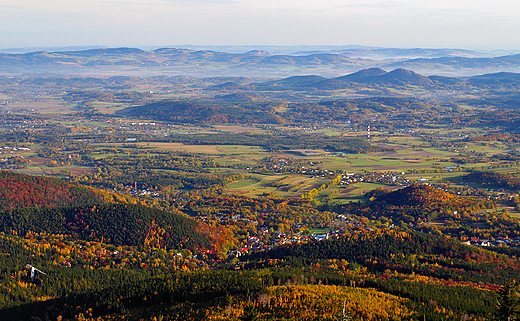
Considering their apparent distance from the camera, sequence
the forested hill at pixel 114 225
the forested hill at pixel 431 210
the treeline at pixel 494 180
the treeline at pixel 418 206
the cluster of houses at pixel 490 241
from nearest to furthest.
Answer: the cluster of houses at pixel 490 241, the forested hill at pixel 114 225, the forested hill at pixel 431 210, the treeline at pixel 418 206, the treeline at pixel 494 180

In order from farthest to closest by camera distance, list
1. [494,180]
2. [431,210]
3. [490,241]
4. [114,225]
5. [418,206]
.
→ [494,180], [418,206], [431,210], [114,225], [490,241]

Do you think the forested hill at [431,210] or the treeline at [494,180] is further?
the treeline at [494,180]

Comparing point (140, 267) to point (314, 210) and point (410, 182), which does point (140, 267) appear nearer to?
point (314, 210)

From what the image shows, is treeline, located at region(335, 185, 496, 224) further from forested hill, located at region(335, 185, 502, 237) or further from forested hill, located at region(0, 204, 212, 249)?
forested hill, located at region(0, 204, 212, 249)

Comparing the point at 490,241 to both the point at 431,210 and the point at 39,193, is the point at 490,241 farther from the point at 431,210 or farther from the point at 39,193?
the point at 39,193

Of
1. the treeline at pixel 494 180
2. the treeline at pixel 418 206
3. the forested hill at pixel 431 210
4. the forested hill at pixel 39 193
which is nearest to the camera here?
the forested hill at pixel 431 210

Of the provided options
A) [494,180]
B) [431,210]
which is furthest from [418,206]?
[494,180]

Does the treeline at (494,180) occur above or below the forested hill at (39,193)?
below

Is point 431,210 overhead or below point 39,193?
below

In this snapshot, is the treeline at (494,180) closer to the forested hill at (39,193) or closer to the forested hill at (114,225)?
the forested hill at (114,225)

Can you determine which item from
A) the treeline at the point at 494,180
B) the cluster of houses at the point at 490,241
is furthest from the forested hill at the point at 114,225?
the treeline at the point at 494,180
